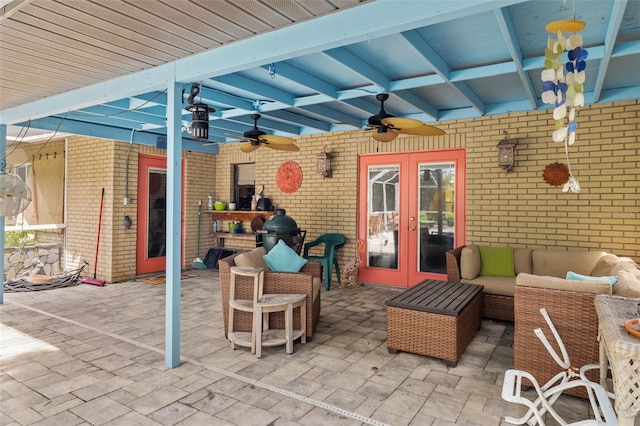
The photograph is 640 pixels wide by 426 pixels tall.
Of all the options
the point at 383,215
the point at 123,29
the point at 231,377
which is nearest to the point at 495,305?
the point at 383,215

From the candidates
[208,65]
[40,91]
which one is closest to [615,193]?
[208,65]

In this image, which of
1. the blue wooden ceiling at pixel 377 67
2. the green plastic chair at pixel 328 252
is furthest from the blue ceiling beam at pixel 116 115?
the green plastic chair at pixel 328 252

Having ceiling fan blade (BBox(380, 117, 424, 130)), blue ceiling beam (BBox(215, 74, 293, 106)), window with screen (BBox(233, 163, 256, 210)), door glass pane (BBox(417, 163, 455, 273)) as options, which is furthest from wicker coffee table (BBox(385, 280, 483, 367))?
window with screen (BBox(233, 163, 256, 210))

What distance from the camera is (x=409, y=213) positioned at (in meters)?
6.41

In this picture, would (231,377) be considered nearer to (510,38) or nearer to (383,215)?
(510,38)

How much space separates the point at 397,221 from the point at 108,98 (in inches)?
180

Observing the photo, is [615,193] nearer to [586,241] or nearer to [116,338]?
[586,241]

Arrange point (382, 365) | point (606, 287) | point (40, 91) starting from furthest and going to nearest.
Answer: point (40, 91), point (382, 365), point (606, 287)

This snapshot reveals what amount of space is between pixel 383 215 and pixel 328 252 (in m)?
1.16

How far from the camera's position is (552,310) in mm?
2906

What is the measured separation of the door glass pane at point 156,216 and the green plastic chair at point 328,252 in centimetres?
296

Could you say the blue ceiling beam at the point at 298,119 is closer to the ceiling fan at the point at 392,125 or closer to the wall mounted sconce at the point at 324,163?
the wall mounted sconce at the point at 324,163

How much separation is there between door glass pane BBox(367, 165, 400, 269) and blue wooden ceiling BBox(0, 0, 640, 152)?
3.46 feet

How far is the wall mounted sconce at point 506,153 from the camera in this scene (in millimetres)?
5380
